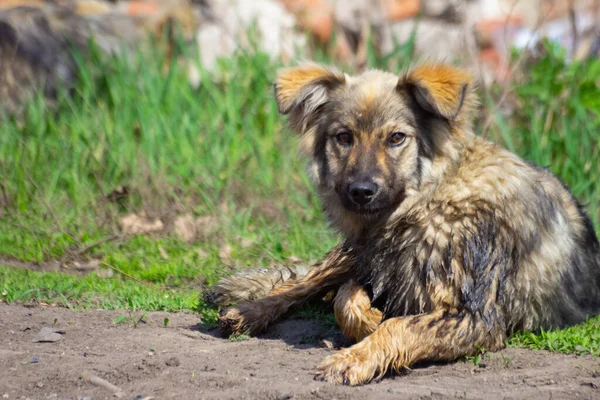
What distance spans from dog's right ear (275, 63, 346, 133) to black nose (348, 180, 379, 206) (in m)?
0.74

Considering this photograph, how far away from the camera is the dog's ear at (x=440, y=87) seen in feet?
15.5

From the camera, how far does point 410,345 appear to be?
4465 mm

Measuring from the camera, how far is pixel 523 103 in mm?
8758

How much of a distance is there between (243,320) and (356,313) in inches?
30.2

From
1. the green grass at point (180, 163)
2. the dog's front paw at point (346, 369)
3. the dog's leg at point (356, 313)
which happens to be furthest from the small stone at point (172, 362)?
the green grass at point (180, 163)

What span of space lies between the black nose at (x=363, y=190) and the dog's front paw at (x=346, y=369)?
0.88 m

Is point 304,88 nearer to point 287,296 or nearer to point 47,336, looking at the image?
point 287,296

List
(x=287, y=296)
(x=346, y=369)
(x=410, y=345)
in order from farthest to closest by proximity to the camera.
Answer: (x=287, y=296)
(x=410, y=345)
(x=346, y=369)

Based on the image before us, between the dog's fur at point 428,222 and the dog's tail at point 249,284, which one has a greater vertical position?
the dog's fur at point 428,222

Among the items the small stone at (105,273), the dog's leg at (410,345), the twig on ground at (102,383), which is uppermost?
the dog's leg at (410,345)

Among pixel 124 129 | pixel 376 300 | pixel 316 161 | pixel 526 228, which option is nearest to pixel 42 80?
pixel 124 129

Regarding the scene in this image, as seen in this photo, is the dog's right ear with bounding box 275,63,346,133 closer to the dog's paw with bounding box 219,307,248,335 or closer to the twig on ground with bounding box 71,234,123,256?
the dog's paw with bounding box 219,307,248,335

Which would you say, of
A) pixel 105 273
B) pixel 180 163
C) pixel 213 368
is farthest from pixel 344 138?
pixel 180 163

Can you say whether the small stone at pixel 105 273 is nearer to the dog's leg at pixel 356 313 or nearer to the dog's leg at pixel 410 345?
the dog's leg at pixel 356 313
